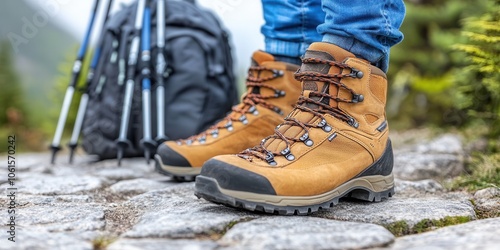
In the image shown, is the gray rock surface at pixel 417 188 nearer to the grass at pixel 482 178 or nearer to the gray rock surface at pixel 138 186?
the grass at pixel 482 178

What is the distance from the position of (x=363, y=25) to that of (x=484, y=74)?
205cm

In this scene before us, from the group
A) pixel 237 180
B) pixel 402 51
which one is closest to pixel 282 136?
pixel 237 180

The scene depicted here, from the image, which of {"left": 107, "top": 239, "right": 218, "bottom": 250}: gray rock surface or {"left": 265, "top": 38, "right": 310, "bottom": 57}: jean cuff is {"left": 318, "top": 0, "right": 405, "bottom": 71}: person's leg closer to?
{"left": 265, "top": 38, "right": 310, "bottom": 57}: jean cuff

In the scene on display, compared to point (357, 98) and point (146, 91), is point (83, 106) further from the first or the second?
point (357, 98)

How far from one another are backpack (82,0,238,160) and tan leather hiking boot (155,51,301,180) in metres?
0.93

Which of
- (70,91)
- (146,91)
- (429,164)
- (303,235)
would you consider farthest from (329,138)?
(70,91)

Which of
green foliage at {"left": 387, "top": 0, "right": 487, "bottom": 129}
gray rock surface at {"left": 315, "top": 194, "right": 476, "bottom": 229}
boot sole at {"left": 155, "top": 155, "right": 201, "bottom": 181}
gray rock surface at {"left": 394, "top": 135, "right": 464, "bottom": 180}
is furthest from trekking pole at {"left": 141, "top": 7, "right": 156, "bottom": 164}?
green foliage at {"left": 387, "top": 0, "right": 487, "bottom": 129}

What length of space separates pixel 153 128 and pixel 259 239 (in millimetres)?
2114

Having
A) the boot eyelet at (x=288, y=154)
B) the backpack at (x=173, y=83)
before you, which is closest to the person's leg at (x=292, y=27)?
the boot eyelet at (x=288, y=154)

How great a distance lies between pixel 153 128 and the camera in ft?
11.1

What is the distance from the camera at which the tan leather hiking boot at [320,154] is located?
65.9 inches

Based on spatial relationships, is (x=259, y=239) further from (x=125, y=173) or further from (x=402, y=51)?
(x=402, y=51)

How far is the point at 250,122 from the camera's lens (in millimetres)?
2371

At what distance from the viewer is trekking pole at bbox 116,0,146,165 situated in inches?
124
